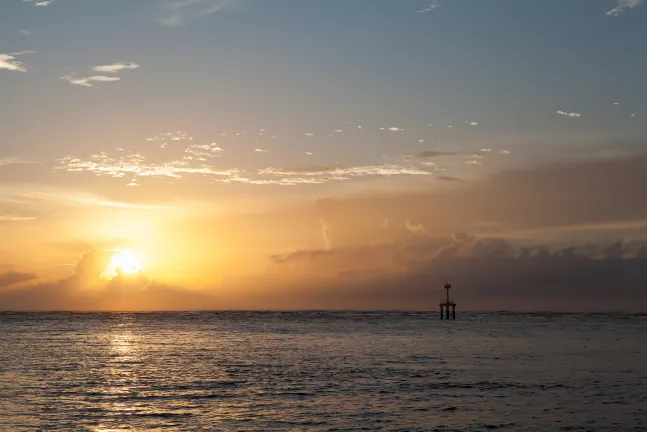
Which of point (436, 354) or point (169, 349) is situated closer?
point (436, 354)

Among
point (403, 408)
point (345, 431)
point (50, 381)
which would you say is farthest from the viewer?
point (50, 381)

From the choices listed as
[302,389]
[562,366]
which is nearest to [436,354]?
[562,366]

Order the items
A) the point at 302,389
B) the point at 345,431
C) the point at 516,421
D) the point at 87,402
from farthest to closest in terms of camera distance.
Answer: the point at 302,389 → the point at 87,402 → the point at 516,421 → the point at 345,431

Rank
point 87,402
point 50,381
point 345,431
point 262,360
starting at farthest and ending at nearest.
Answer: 1. point 262,360
2. point 50,381
3. point 87,402
4. point 345,431

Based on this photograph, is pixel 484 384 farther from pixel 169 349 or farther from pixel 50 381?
pixel 169 349

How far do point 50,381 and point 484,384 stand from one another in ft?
112

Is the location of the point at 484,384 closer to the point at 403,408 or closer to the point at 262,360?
the point at 403,408

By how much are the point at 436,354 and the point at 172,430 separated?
52.3 m

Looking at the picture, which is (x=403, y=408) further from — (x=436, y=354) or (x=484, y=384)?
(x=436, y=354)

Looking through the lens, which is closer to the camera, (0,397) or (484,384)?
(0,397)

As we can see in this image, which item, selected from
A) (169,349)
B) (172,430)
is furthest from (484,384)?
(169,349)

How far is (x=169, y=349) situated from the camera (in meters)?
92.9

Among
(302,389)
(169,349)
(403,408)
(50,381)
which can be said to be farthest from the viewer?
(169,349)

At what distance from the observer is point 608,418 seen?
3781 centimetres
